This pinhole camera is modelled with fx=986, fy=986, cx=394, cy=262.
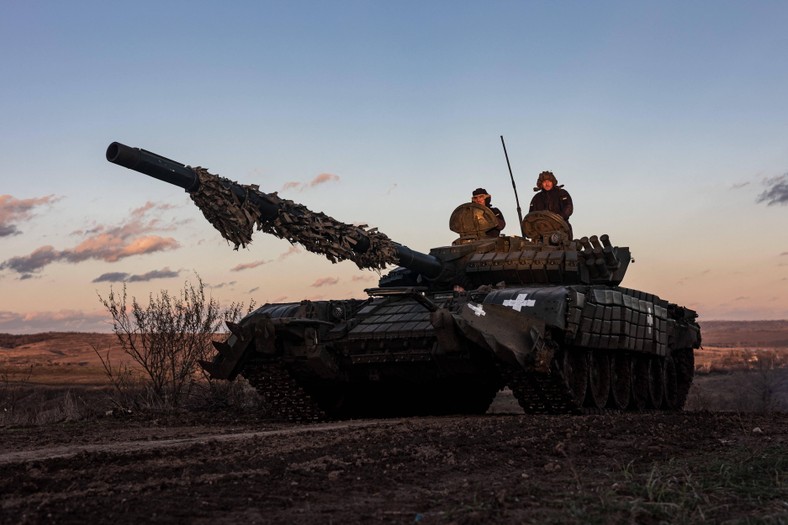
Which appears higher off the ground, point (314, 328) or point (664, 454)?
point (314, 328)

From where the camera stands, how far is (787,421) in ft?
43.8

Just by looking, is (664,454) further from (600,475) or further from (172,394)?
(172,394)

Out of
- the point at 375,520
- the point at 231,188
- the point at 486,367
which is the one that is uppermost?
the point at 231,188

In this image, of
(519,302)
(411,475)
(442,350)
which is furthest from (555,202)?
(411,475)

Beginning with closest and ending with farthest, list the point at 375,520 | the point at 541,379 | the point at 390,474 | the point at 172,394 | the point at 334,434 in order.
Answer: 1. the point at 375,520
2. the point at 390,474
3. the point at 334,434
4. the point at 541,379
5. the point at 172,394

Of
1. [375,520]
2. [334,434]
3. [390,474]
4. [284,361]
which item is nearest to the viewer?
[375,520]

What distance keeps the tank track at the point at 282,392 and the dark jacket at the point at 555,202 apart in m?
6.06

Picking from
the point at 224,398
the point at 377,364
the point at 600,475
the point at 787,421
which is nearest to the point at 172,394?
the point at 224,398

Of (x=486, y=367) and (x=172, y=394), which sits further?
(x=172, y=394)

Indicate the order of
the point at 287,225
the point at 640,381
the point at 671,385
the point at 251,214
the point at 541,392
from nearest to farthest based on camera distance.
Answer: the point at 251,214 < the point at 287,225 < the point at 541,392 < the point at 640,381 < the point at 671,385

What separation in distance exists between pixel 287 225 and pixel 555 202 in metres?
7.94

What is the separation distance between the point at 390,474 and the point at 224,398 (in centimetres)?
1156

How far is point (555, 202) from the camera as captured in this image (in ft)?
60.0

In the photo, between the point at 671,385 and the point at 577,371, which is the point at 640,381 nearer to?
the point at 671,385
